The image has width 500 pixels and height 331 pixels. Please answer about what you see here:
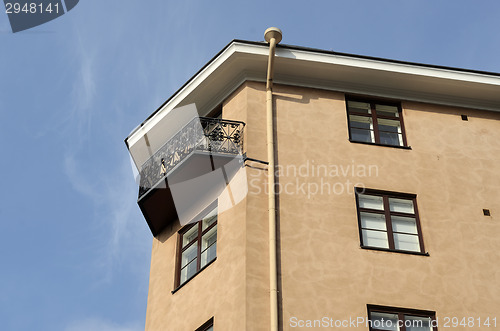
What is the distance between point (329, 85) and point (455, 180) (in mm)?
3767

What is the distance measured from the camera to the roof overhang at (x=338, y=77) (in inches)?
743

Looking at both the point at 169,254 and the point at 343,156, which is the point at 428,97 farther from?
the point at 169,254

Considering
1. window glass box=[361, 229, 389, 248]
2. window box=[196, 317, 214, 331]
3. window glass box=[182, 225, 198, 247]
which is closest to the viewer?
window box=[196, 317, 214, 331]

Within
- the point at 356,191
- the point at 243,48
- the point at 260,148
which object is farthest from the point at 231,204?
the point at 243,48

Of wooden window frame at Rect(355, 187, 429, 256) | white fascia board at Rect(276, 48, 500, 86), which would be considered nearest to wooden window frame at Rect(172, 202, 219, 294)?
wooden window frame at Rect(355, 187, 429, 256)

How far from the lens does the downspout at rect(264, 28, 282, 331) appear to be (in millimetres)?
14914

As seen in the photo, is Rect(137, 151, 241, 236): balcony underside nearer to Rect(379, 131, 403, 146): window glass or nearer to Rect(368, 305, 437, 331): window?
Rect(379, 131, 403, 146): window glass

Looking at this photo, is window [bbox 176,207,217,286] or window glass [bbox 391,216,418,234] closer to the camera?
window glass [bbox 391,216,418,234]

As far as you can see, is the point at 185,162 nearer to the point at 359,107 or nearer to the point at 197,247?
the point at 197,247

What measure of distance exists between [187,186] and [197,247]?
1.44 metres

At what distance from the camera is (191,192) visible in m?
18.3

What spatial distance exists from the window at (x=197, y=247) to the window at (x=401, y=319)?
3.60m

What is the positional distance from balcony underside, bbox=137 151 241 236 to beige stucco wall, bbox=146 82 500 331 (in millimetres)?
494

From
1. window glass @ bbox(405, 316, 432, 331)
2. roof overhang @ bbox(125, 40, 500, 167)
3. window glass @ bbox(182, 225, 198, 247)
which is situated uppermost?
roof overhang @ bbox(125, 40, 500, 167)
